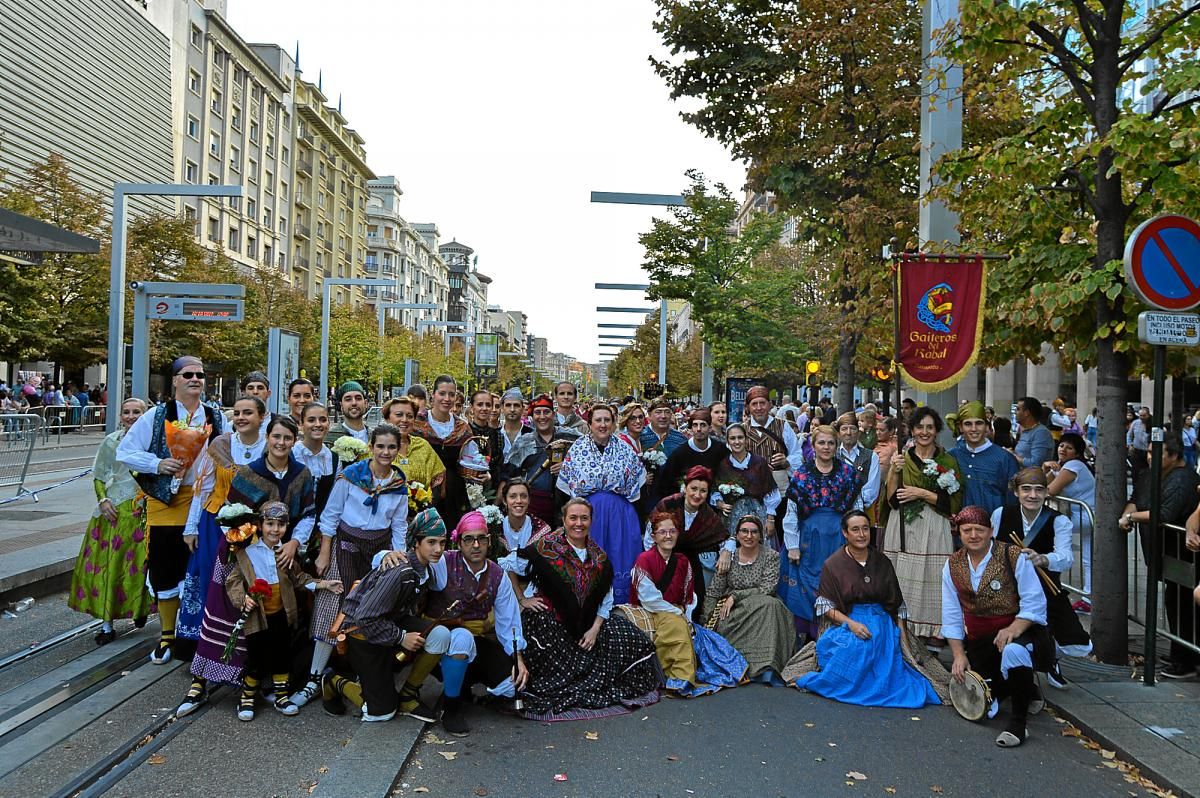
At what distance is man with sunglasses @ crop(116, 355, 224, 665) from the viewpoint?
22.3 ft

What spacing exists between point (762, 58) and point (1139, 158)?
1093 cm

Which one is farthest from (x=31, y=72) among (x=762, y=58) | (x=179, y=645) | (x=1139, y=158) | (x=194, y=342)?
(x=1139, y=158)

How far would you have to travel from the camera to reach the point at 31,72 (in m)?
34.5

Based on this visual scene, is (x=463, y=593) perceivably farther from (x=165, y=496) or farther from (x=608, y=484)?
(x=165, y=496)

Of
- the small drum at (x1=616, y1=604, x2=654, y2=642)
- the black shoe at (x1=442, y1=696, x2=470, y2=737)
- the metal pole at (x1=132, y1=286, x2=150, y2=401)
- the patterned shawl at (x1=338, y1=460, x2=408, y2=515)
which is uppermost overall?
the metal pole at (x1=132, y1=286, x2=150, y2=401)

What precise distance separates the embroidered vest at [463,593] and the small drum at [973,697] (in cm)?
296

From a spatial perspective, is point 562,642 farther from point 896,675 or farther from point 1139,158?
A: point 1139,158

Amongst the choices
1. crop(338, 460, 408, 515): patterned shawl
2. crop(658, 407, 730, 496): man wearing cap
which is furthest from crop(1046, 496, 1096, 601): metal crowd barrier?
crop(338, 460, 408, 515): patterned shawl

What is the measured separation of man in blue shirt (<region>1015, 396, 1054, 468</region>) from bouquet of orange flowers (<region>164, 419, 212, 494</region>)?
8.23m

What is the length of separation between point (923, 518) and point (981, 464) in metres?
0.99

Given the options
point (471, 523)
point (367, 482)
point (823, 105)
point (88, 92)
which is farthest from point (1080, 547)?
point (88, 92)

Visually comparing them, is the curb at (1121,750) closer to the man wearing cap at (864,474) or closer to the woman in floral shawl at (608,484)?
the man wearing cap at (864,474)

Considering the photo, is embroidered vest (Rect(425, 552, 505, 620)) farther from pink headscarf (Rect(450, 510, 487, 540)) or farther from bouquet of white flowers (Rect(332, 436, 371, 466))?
bouquet of white flowers (Rect(332, 436, 371, 466))

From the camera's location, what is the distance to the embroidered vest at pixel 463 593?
6.01 meters
